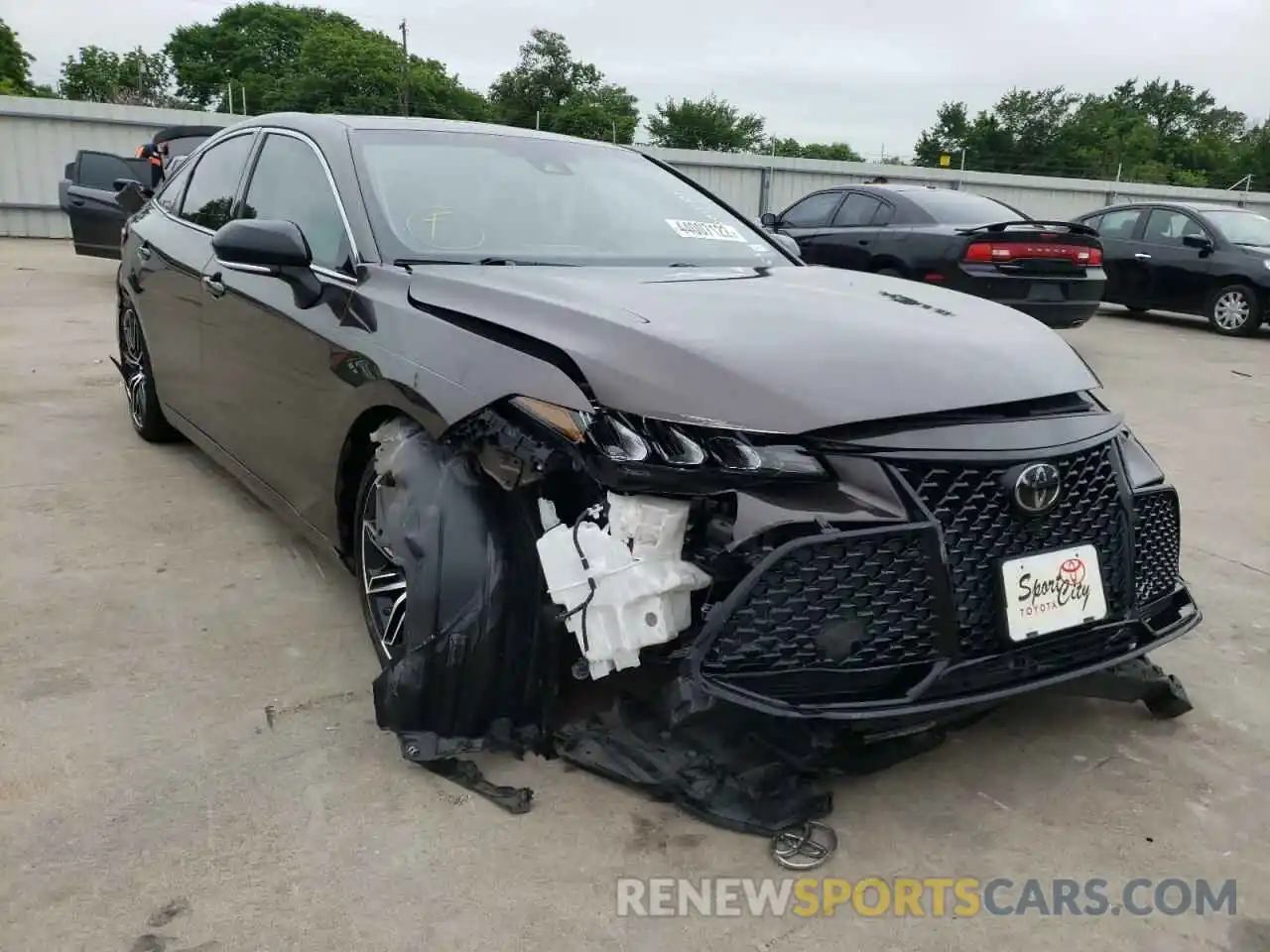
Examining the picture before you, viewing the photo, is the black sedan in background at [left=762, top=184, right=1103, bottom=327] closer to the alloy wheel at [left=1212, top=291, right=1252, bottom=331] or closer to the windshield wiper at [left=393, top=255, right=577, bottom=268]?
the alloy wheel at [left=1212, top=291, right=1252, bottom=331]

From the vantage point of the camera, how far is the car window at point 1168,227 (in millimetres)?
11117

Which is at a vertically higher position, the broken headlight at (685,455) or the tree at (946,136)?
the tree at (946,136)

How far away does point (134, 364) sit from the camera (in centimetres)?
508

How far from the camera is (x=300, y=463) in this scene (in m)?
3.07

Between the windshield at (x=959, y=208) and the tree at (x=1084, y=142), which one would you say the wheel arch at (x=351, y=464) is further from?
the tree at (x=1084, y=142)

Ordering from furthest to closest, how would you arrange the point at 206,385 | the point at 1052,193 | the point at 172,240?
the point at 1052,193
the point at 172,240
the point at 206,385

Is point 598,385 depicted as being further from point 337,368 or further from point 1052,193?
point 1052,193

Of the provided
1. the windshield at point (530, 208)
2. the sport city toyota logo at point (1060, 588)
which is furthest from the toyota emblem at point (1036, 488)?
the windshield at point (530, 208)

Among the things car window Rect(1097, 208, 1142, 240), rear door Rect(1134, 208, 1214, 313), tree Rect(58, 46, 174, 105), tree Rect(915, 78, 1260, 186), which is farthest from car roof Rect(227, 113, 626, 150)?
tree Rect(58, 46, 174, 105)

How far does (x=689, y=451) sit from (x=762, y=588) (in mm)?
302

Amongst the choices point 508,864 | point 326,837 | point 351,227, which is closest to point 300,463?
point 351,227

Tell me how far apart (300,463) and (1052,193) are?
76.3 feet

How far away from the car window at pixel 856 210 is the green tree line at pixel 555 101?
49877 millimetres

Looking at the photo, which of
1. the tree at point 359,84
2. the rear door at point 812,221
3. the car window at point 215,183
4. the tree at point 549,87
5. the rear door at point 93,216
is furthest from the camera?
the tree at point 549,87
